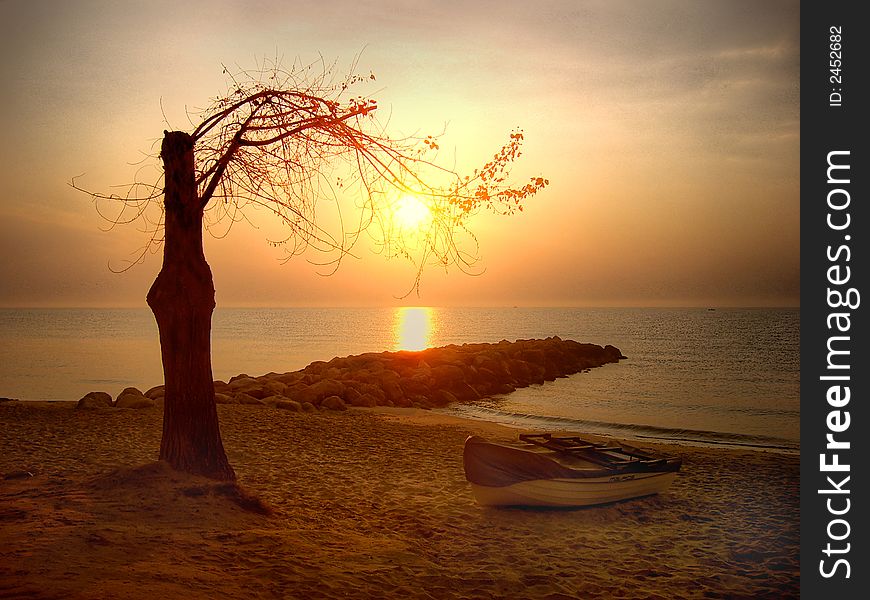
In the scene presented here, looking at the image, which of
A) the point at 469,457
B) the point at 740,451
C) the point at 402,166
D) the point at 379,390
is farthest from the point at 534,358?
the point at 402,166

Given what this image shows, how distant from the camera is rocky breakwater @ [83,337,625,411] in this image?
20922 millimetres

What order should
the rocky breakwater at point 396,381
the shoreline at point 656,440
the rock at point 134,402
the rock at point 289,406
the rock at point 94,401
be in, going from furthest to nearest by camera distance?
the rocky breakwater at point 396,381 < the rock at point 289,406 < the shoreline at point 656,440 < the rock at point 134,402 < the rock at point 94,401

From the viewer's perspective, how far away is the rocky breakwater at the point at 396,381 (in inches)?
824

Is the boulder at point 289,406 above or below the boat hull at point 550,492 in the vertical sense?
above

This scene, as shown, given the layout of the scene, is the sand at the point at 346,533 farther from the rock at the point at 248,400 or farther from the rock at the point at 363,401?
the rock at the point at 363,401

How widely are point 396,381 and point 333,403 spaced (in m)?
5.35

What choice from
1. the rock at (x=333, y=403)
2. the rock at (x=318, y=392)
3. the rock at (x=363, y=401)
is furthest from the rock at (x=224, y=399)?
the rock at (x=363, y=401)

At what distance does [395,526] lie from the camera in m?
8.78

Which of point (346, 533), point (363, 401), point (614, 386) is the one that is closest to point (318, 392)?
point (363, 401)

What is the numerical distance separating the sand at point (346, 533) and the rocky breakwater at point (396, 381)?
753 centimetres

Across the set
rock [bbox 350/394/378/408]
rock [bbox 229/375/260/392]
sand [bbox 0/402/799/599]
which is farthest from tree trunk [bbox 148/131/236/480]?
rock [bbox 350/394/378/408]

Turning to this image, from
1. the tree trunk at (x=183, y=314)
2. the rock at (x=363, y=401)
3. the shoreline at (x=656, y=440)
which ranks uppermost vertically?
the tree trunk at (x=183, y=314)

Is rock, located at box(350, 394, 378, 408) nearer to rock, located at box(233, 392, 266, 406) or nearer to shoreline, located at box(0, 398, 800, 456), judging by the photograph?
shoreline, located at box(0, 398, 800, 456)

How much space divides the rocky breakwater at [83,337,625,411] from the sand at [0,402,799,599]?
7.53m
